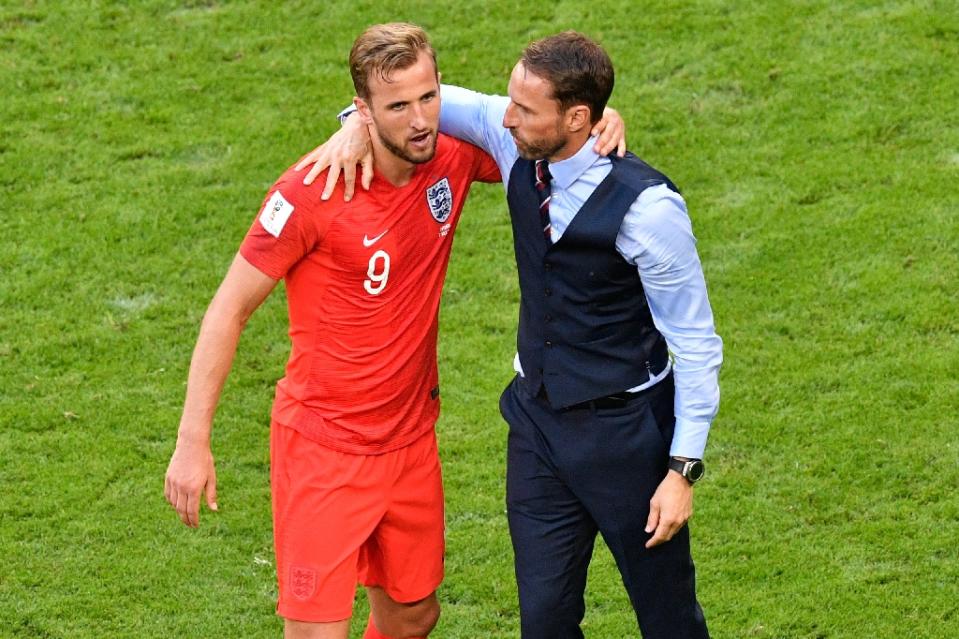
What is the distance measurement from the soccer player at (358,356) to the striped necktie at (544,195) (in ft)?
1.23

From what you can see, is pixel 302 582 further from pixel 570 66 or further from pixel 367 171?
pixel 570 66

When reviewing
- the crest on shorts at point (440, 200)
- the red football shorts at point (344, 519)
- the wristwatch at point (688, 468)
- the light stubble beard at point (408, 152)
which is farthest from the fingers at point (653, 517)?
the light stubble beard at point (408, 152)

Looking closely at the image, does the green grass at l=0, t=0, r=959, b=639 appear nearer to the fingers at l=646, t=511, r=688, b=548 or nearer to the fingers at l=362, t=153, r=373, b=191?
the fingers at l=646, t=511, r=688, b=548

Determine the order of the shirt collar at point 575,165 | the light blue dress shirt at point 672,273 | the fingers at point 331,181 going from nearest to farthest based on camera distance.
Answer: the light blue dress shirt at point 672,273, the shirt collar at point 575,165, the fingers at point 331,181

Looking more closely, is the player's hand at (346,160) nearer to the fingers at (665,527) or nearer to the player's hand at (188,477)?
the player's hand at (188,477)

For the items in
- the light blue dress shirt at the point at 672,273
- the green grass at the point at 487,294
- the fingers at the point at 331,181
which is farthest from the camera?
the green grass at the point at 487,294

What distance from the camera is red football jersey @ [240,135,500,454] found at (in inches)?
217

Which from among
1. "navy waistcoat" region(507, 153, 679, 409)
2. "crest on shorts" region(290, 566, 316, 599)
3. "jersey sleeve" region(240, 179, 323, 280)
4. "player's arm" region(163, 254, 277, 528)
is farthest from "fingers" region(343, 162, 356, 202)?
"crest on shorts" region(290, 566, 316, 599)

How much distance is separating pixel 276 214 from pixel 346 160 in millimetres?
304

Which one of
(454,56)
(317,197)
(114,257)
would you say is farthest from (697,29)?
(317,197)

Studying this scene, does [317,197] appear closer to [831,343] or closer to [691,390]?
[691,390]

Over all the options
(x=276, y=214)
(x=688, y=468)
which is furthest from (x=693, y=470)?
(x=276, y=214)

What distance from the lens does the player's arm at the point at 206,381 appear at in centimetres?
541

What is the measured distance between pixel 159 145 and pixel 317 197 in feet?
17.1
